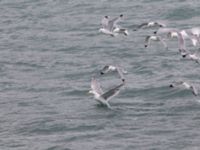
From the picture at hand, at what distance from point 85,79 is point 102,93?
503 cm

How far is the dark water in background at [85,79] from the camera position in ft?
115

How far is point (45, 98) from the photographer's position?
134 feet

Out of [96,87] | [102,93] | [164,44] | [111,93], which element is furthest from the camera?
[96,87]

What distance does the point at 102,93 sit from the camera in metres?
38.4

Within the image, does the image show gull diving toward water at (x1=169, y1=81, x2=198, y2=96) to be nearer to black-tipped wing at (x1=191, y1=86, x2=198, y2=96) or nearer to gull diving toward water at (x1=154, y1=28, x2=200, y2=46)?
black-tipped wing at (x1=191, y1=86, x2=198, y2=96)

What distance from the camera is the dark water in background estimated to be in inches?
1385

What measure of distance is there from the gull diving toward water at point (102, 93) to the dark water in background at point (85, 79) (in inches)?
14.8

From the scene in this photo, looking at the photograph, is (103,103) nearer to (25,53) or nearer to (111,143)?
(111,143)

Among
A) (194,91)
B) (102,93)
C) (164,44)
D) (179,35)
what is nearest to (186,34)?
(164,44)

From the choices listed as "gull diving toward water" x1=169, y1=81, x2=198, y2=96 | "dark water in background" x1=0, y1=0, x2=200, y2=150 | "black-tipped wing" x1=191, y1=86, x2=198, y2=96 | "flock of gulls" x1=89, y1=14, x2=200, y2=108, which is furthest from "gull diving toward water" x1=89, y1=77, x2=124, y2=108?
"black-tipped wing" x1=191, y1=86, x2=198, y2=96

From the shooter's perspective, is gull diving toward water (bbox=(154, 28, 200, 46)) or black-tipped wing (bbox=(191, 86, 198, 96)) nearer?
gull diving toward water (bbox=(154, 28, 200, 46))

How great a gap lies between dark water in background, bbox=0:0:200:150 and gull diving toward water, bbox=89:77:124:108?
0.38 m

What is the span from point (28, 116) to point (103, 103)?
3196 millimetres

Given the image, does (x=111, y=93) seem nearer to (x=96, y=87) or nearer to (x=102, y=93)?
(x=102, y=93)
